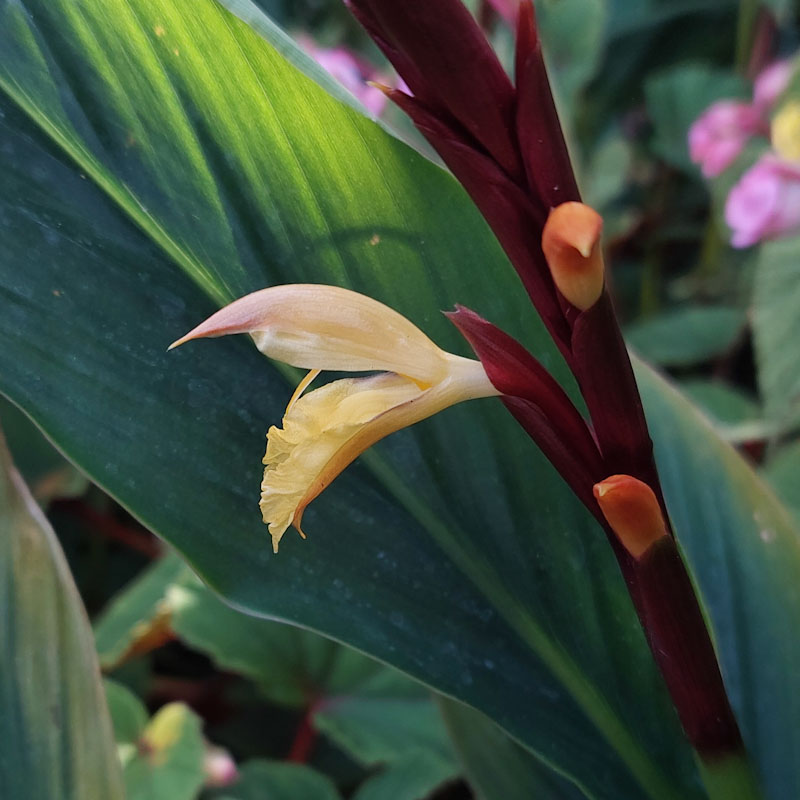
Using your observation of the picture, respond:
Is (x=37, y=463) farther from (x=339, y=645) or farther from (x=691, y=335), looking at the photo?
(x=691, y=335)

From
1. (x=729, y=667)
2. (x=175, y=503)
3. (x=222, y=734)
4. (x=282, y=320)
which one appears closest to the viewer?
(x=282, y=320)

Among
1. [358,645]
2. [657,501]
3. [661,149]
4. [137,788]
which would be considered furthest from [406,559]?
[661,149]

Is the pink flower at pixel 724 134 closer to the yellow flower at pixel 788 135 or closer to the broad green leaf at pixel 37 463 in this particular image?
the yellow flower at pixel 788 135

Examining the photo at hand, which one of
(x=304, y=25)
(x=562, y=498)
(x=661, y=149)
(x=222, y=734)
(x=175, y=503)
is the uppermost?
(x=304, y=25)

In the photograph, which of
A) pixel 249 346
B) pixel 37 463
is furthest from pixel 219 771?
pixel 37 463

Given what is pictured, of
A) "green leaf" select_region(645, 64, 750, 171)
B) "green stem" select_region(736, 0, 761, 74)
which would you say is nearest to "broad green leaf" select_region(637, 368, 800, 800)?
"green leaf" select_region(645, 64, 750, 171)

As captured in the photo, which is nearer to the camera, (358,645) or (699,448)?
(358,645)

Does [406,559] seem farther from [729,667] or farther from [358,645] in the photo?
[729,667]

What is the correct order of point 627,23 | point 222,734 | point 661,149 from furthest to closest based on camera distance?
point 627,23, point 661,149, point 222,734
